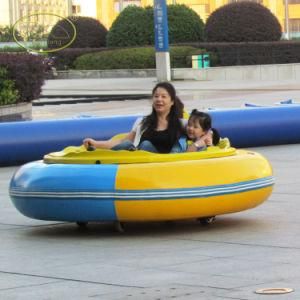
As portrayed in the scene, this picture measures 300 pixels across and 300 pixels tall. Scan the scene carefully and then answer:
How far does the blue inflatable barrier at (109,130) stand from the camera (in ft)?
46.1

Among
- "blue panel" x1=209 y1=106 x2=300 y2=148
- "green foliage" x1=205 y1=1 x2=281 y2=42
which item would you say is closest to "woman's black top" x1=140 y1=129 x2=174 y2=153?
"blue panel" x1=209 y1=106 x2=300 y2=148

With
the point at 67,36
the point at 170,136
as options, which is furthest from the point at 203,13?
the point at 170,136

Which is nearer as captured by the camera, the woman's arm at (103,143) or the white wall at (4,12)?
the woman's arm at (103,143)

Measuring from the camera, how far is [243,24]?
4425 cm

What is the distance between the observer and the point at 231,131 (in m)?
15.5

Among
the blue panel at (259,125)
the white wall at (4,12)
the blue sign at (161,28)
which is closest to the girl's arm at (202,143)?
the blue panel at (259,125)

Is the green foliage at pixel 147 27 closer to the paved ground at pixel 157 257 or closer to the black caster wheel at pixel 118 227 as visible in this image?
the paved ground at pixel 157 257

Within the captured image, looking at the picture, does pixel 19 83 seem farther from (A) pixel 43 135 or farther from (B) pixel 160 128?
(B) pixel 160 128

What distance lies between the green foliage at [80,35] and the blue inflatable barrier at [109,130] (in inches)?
1287

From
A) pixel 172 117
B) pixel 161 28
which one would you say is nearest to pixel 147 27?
pixel 161 28

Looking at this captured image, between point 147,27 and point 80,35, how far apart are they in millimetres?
4528

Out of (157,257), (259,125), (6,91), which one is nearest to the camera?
(157,257)

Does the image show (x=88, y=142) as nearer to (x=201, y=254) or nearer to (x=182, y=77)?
(x=201, y=254)

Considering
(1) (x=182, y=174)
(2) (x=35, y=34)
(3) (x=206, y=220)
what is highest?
(2) (x=35, y=34)
